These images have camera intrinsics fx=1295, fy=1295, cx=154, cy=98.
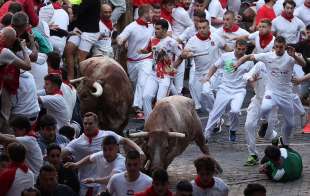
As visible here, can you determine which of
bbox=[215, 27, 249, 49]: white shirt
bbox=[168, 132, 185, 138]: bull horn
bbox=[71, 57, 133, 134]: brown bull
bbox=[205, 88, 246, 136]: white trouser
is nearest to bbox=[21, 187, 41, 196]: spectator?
bbox=[168, 132, 185, 138]: bull horn

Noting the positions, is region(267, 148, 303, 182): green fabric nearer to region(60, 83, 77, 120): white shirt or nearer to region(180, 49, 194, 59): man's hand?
region(60, 83, 77, 120): white shirt

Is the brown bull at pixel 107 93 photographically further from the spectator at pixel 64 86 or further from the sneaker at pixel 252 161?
the sneaker at pixel 252 161

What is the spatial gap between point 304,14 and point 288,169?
9.59 meters

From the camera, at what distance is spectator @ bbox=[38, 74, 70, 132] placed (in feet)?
61.0

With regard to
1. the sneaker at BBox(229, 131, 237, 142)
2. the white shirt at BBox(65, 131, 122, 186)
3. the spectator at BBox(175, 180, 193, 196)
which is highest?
the spectator at BBox(175, 180, 193, 196)

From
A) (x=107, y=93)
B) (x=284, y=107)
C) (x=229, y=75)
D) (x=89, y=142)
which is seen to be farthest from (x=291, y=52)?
(x=89, y=142)

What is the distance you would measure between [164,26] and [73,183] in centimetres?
798

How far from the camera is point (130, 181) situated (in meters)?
15.7

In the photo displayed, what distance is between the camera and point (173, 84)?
1006 inches

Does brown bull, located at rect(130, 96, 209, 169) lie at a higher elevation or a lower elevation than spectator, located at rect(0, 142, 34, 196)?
lower

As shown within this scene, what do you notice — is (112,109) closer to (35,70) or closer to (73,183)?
(35,70)

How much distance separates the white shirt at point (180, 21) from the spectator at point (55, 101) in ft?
29.4

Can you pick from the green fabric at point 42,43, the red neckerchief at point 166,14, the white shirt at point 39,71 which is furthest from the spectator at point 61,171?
the red neckerchief at point 166,14

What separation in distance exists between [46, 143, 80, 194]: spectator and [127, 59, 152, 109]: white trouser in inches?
333
